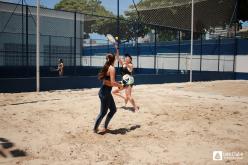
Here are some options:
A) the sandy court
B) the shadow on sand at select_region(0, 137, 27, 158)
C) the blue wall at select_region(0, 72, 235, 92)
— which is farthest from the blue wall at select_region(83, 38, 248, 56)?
the shadow on sand at select_region(0, 137, 27, 158)

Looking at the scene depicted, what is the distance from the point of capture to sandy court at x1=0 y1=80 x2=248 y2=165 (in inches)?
232

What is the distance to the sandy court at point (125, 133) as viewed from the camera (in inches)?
232

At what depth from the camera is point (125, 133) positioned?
7617mm

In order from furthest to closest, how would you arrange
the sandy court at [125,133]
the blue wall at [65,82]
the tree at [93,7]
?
the tree at [93,7]
the blue wall at [65,82]
the sandy court at [125,133]

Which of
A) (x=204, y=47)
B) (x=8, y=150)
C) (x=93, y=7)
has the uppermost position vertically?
(x=93, y=7)

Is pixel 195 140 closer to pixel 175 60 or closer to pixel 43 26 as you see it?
pixel 175 60

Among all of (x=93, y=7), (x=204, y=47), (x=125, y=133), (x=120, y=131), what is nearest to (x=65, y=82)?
(x=120, y=131)

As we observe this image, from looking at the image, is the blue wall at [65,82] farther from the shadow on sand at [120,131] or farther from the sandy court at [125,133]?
the shadow on sand at [120,131]

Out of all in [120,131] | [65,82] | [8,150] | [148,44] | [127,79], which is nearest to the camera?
[8,150]

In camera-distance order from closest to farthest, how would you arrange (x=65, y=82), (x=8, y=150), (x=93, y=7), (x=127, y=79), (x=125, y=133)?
(x=8, y=150), (x=125, y=133), (x=127, y=79), (x=65, y=82), (x=93, y=7)

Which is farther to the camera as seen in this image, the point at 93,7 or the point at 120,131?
the point at 93,7

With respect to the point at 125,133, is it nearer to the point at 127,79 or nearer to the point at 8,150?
the point at 8,150

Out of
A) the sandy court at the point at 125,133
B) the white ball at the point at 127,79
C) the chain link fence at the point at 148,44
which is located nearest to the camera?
the sandy court at the point at 125,133

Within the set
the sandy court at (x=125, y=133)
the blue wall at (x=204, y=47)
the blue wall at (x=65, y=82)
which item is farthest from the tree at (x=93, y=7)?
the sandy court at (x=125, y=133)
